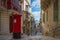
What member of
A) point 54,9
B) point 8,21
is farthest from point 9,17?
point 54,9

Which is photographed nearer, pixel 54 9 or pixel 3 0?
pixel 54 9

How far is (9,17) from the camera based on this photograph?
27.1m

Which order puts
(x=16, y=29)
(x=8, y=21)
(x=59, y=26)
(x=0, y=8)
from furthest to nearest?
(x=8, y=21) < (x=0, y=8) < (x=59, y=26) < (x=16, y=29)

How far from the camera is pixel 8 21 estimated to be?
26.5 m

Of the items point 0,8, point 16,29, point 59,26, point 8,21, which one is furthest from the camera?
point 8,21

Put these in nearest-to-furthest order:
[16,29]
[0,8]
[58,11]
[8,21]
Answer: [16,29], [58,11], [0,8], [8,21]

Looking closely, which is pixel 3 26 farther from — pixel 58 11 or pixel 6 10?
pixel 58 11

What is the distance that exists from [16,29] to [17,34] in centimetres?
35

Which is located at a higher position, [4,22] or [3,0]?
[3,0]

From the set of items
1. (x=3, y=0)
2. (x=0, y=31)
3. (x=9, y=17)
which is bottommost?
(x=0, y=31)

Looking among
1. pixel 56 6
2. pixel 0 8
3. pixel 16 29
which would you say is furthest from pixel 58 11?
pixel 0 8

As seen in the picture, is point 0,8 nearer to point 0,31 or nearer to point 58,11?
point 0,31

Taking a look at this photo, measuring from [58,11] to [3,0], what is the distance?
11139mm

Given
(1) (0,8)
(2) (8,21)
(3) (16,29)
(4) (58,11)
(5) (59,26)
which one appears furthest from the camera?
(2) (8,21)
